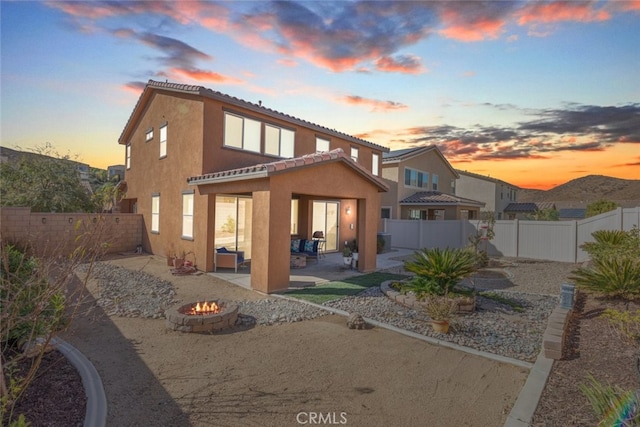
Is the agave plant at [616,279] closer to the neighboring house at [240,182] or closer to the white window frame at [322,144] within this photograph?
the neighboring house at [240,182]

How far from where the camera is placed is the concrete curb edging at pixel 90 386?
3.50 metres

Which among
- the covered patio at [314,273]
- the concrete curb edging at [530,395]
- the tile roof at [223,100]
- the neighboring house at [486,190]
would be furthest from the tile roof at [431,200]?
the concrete curb edging at [530,395]

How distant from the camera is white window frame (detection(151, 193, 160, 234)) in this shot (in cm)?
1564

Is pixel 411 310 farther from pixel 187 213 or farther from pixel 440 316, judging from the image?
pixel 187 213

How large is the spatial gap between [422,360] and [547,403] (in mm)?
1717

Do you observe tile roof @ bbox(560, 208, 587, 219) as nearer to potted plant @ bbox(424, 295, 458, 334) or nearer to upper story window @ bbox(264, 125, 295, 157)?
upper story window @ bbox(264, 125, 295, 157)

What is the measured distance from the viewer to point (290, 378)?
4.61 meters

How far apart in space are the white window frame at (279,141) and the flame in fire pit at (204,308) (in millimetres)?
8567

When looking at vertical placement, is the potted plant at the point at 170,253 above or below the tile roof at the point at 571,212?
below

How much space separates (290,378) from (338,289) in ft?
16.7

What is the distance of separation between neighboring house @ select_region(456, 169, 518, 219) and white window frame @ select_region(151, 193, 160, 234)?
32.4 metres

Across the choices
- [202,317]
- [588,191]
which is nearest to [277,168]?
[202,317]

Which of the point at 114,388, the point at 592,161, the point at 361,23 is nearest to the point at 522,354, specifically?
the point at 114,388

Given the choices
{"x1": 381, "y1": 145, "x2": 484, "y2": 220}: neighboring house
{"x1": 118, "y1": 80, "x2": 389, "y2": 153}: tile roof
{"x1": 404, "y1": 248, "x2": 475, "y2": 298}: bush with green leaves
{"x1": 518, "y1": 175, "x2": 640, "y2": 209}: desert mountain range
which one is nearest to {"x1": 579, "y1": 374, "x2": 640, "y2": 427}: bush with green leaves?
{"x1": 404, "y1": 248, "x2": 475, "y2": 298}: bush with green leaves
